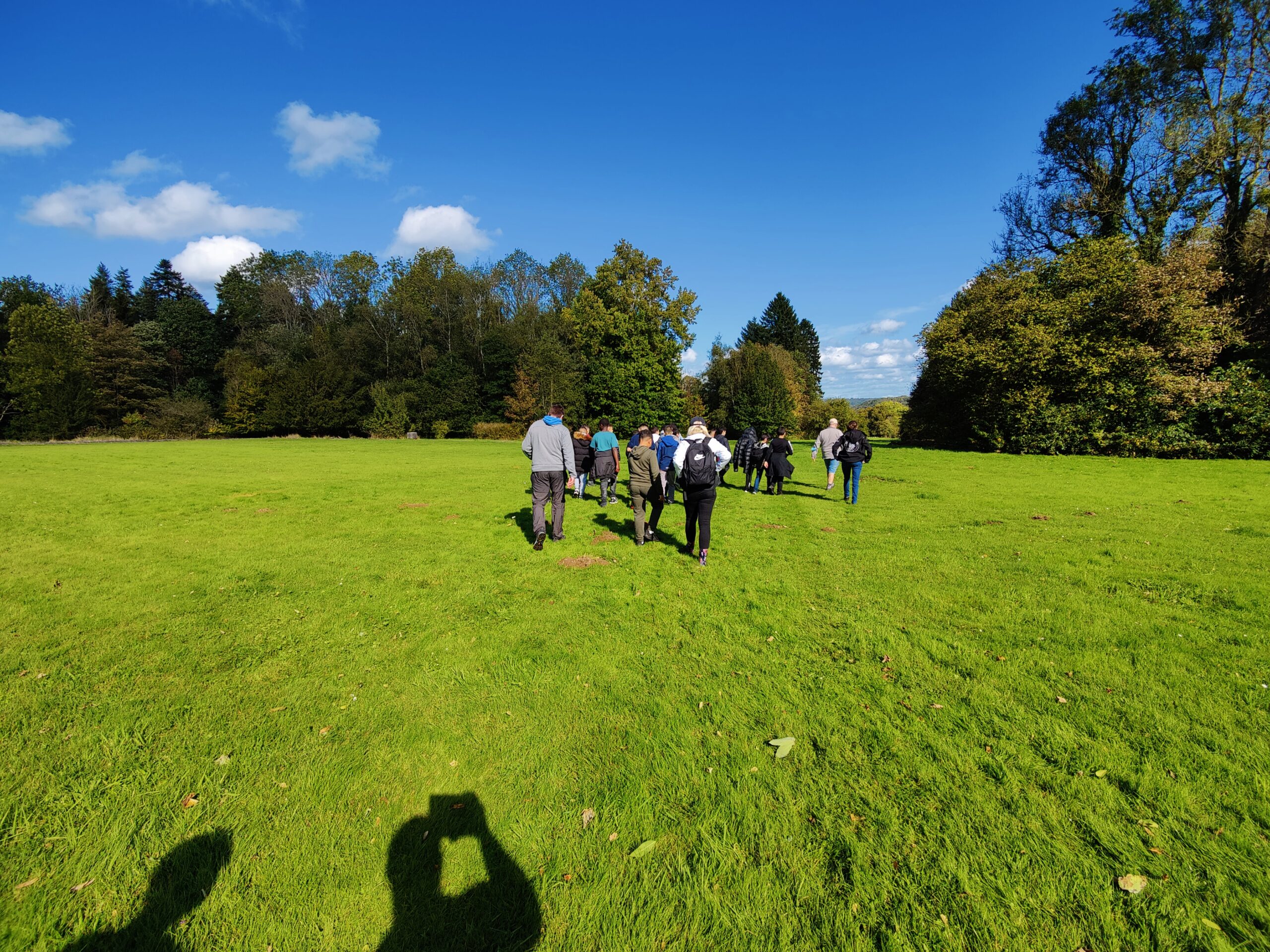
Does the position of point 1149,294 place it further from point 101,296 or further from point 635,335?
point 101,296

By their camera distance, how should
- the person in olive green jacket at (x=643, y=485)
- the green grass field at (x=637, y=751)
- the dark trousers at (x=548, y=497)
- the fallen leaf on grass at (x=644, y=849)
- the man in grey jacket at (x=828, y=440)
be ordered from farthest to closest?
the man in grey jacket at (x=828, y=440)
the person in olive green jacket at (x=643, y=485)
the dark trousers at (x=548, y=497)
the fallen leaf on grass at (x=644, y=849)
the green grass field at (x=637, y=751)

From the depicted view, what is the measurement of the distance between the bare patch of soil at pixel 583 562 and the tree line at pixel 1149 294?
24.6m

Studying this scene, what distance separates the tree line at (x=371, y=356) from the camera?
4288cm

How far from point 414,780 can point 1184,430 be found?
30322 millimetres

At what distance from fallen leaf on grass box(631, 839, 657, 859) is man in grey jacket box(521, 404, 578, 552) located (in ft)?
19.0

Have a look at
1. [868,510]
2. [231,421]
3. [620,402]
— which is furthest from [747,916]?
[231,421]

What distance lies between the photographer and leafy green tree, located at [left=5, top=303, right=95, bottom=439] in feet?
141

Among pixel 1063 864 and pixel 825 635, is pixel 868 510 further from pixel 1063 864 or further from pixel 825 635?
pixel 1063 864

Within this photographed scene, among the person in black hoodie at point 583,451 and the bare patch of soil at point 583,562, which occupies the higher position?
the person in black hoodie at point 583,451

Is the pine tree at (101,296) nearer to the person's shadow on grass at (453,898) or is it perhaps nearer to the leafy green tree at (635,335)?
the leafy green tree at (635,335)

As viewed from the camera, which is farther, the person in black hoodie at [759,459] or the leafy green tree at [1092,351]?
the leafy green tree at [1092,351]

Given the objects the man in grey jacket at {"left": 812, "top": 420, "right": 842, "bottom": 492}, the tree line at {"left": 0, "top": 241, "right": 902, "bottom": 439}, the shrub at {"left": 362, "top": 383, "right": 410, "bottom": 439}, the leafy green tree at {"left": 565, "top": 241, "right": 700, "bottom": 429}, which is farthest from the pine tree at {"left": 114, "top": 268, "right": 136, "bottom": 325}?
the man in grey jacket at {"left": 812, "top": 420, "right": 842, "bottom": 492}

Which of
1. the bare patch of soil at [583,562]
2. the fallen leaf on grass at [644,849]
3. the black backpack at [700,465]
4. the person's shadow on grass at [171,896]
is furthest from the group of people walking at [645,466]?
the person's shadow on grass at [171,896]

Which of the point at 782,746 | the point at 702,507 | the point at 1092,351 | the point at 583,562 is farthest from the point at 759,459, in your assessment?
the point at 1092,351
